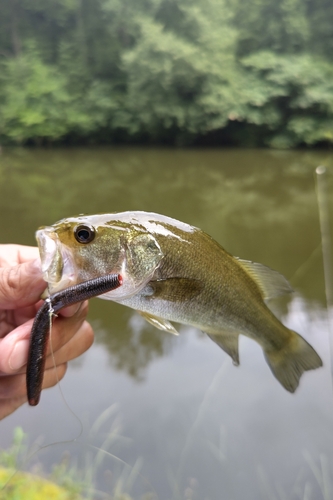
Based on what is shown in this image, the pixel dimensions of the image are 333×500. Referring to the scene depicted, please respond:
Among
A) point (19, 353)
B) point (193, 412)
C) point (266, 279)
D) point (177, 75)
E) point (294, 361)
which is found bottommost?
point (193, 412)

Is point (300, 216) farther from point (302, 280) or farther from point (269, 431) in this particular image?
point (269, 431)

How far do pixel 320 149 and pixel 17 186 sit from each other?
10.4 metres

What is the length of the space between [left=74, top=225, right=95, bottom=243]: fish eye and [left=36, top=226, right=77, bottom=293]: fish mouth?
0.12 ft

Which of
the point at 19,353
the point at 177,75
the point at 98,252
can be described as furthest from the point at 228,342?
the point at 177,75

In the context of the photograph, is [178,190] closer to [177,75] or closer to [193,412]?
[193,412]

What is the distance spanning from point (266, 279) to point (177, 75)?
566 inches

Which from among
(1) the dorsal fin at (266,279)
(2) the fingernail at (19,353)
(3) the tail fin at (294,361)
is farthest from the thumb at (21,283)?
(3) the tail fin at (294,361)

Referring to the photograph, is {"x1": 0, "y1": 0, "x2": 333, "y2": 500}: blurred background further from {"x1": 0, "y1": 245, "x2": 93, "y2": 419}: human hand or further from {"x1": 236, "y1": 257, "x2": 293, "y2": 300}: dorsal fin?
{"x1": 236, "y1": 257, "x2": 293, "y2": 300}: dorsal fin

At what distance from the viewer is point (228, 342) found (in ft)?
3.26

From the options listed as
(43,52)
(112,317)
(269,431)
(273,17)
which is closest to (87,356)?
(112,317)

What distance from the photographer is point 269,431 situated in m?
2.52

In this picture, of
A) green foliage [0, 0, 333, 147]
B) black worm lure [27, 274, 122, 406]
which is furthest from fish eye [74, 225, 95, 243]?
green foliage [0, 0, 333, 147]

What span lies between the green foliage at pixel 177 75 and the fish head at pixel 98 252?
13.9 metres

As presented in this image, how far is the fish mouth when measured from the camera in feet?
2.65
